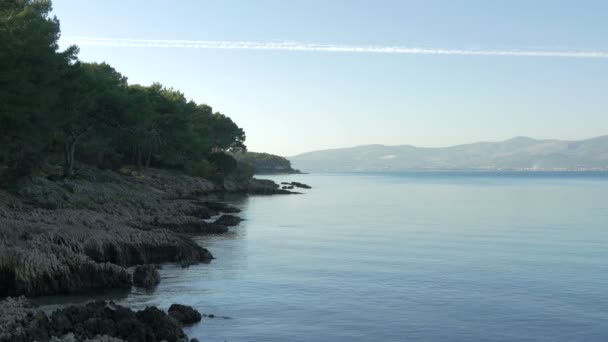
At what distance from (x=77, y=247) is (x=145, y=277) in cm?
402

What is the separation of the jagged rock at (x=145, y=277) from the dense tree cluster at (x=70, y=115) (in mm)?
19716

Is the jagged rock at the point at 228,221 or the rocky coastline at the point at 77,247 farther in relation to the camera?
the jagged rock at the point at 228,221

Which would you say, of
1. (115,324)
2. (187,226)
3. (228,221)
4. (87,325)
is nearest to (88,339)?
(87,325)

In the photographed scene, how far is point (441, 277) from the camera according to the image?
25984 millimetres

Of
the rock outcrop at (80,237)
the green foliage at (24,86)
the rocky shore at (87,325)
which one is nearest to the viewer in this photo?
the rocky shore at (87,325)

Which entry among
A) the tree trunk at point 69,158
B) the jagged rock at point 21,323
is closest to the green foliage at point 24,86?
the tree trunk at point 69,158

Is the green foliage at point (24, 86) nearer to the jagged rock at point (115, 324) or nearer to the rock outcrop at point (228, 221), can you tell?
the rock outcrop at point (228, 221)

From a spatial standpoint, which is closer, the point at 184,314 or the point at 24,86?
the point at 184,314

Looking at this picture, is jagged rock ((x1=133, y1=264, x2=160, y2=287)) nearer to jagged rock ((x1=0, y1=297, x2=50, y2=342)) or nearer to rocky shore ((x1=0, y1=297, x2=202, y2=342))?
rocky shore ((x1=0, y1=297, x2=202, y2=342))

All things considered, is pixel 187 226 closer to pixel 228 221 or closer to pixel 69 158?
pixel 228 221

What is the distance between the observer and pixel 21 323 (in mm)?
14688

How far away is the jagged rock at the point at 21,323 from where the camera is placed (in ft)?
45.3

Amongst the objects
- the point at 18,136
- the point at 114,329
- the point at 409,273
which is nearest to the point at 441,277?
the point at 409,273

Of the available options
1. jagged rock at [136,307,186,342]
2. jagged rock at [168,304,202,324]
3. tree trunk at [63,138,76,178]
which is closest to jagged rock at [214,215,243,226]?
tree trunk at [63,138,76,178]
